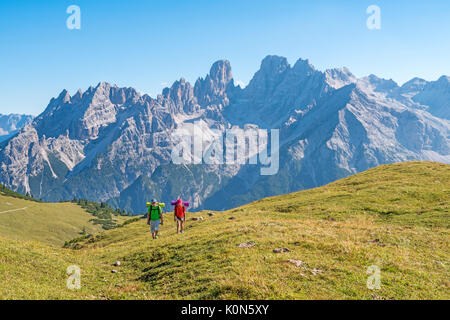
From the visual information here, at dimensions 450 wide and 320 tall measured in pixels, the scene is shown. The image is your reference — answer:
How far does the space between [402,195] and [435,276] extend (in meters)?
33.6

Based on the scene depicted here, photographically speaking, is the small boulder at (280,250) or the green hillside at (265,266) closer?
the green hillside at (265,266)

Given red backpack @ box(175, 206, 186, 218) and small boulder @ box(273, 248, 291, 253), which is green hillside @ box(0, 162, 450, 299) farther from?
red backpack @ box(175, 206, 186, 218)

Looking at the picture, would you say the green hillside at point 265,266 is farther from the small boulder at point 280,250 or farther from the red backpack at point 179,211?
the red backpack at point 179,211

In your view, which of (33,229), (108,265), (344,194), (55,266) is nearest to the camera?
(55,266)

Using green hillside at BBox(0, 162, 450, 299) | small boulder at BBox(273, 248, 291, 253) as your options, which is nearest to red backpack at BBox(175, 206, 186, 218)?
green hillside at BBox(0, 162, 450, 299)

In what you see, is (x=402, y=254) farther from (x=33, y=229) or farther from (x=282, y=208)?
(x=33, y=229)

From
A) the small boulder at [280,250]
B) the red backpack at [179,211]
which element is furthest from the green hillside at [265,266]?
the red backpack at [179,211]

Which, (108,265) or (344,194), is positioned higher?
(344,194)

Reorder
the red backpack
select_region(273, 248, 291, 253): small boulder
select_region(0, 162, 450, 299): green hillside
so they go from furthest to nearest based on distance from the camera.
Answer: the red backpack
select_region(273, 248, 291, 253): small boulder
select_region(0, 162, 450, 299): green hillside

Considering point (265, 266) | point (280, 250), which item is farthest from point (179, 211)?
point (265, 266)

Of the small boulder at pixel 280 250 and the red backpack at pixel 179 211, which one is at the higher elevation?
the red backpack at pixel 179 211

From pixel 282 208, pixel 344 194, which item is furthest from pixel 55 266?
pixel 344 194

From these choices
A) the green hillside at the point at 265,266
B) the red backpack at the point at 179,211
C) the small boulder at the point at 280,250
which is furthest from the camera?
the red backpack at the point at 179,211

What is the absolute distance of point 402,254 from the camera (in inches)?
898
